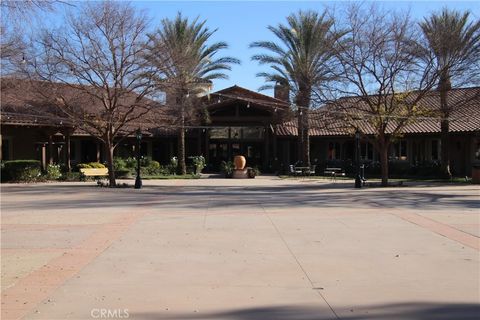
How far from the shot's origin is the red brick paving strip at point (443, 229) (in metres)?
10.7

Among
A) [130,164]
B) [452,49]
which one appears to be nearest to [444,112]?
[452,49]

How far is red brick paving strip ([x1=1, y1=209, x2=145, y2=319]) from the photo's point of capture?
20.2 feet

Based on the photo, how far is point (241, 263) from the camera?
8602 millimetres

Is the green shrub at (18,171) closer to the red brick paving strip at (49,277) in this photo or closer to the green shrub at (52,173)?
the green shrub at (52,173)

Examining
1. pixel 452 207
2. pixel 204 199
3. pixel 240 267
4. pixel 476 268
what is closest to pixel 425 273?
pixel 476 268

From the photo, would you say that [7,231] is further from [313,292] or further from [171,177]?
[171,177]

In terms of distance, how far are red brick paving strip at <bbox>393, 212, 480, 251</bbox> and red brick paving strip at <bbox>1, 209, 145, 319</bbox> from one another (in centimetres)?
691

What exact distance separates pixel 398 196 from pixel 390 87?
771 centimetres

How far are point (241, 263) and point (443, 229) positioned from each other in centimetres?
594

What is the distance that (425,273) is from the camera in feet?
26.0

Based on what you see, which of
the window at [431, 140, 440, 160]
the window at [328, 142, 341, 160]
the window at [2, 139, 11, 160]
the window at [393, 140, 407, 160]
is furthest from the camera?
the window at [328, 142, 341, 160]

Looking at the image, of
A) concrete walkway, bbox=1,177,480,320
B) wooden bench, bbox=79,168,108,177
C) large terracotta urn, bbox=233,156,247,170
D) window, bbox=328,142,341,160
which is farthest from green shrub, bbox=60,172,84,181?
window, bbox=328,142,341,160

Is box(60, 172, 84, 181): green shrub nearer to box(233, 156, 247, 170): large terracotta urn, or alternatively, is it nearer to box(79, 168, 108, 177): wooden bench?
box(79, 168, 108, 177): wooden bench

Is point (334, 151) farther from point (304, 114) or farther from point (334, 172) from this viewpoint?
point (304, 114)
